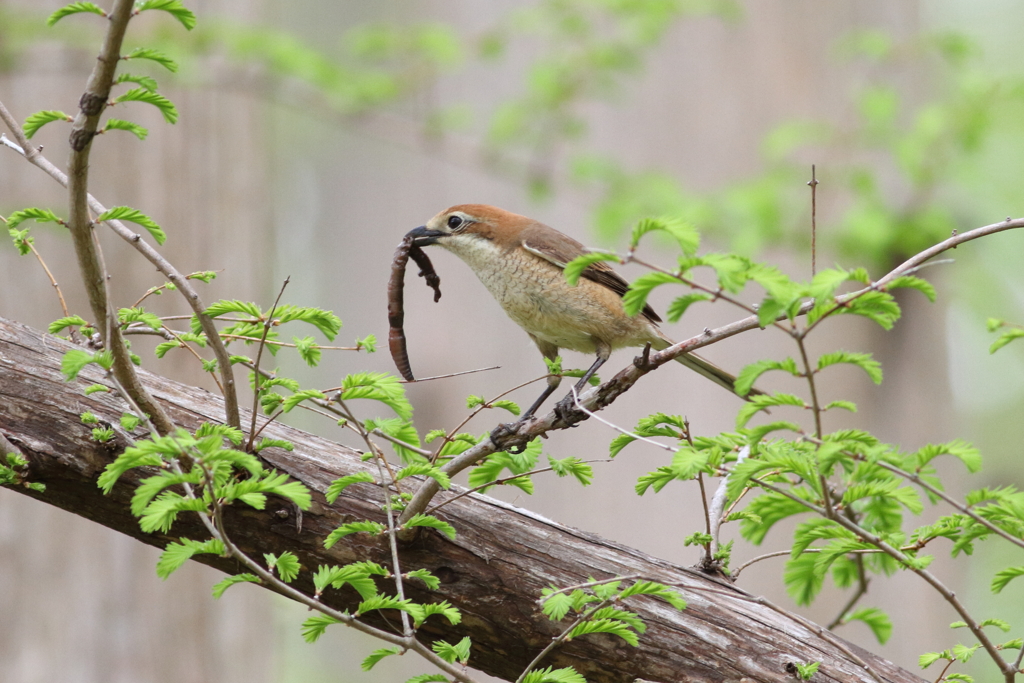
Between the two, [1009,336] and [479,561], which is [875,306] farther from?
[479,561]

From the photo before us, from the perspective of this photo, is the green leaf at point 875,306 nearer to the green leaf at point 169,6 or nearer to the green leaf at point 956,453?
the green leaf at point 956,453

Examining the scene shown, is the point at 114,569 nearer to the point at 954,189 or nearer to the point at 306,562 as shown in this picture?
the point at 306,562

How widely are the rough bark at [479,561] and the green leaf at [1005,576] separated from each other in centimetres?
50

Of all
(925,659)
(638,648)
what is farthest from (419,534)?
(925,659)

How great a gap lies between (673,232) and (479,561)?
4.41ft

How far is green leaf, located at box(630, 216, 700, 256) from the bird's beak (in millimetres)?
1996

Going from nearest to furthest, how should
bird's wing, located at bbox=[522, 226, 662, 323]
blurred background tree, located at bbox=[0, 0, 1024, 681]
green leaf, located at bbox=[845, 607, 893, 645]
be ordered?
green leaf, located at bbox=[845, 607, 893, 645] < bird's wing, located at bbox=[522, 226, 662, 323] < blurred background tree, located at bbox=[0, 0, 1024, 681]

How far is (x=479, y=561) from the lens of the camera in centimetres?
259

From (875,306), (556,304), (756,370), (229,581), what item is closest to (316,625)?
(229,581)

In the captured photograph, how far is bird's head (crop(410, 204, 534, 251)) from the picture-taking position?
3605 millimetres

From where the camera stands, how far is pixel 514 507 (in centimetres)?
276

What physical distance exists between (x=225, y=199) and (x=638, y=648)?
429 centimetres

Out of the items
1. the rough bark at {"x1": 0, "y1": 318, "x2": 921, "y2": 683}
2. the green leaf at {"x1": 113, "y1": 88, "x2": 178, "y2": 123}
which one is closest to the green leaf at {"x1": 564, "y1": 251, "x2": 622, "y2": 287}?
the green leaf at {"x1": 113, "y1": 88, "x2": 178, "y2": 123}

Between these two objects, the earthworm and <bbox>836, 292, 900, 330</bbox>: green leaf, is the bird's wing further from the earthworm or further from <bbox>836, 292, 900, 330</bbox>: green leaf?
<bbox>836, 292, 900, 330</bbox>: green leaf
